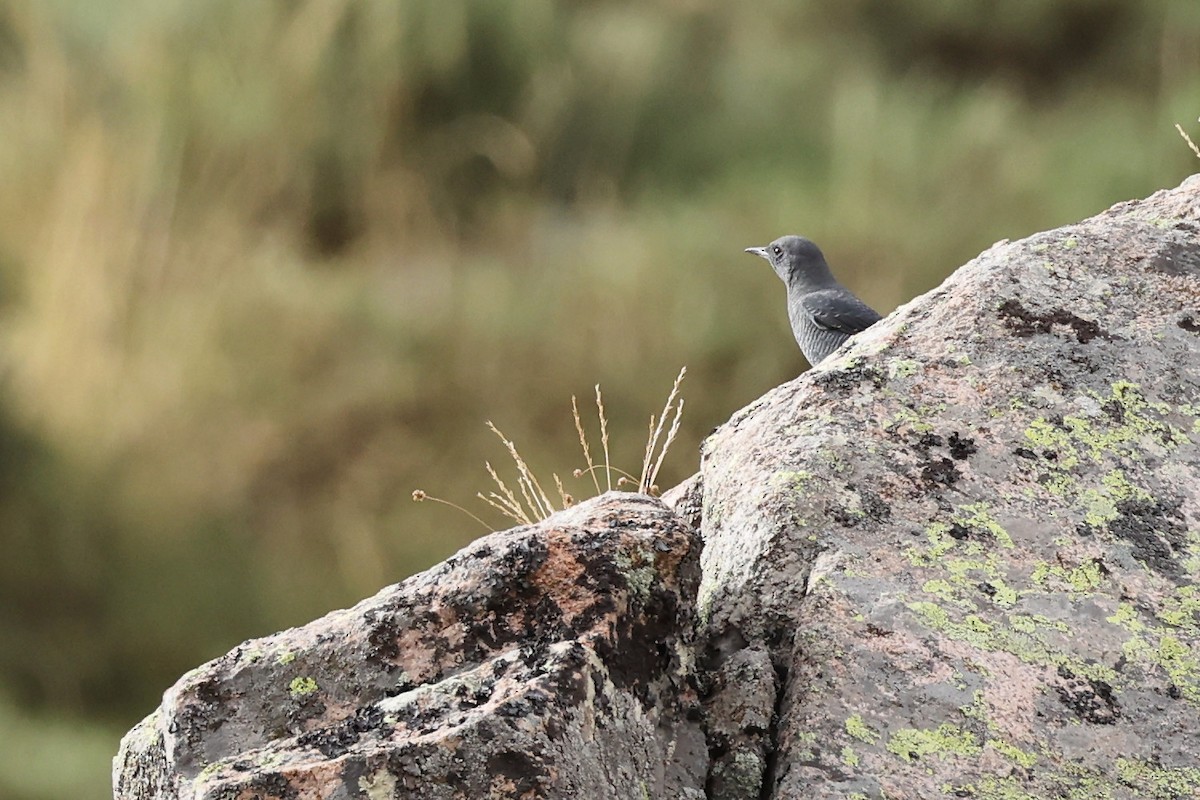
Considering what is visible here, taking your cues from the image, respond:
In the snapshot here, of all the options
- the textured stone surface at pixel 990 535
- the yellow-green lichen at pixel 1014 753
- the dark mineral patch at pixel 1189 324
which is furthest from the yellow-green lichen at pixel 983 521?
the dark mineral patch at pixel 1189 324

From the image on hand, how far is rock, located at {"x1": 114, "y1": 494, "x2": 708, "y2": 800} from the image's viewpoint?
1663 millimetres

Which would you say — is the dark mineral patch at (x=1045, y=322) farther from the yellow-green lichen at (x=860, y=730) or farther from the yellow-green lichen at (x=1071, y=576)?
the yellow-green lichen at (x=860, y=730)

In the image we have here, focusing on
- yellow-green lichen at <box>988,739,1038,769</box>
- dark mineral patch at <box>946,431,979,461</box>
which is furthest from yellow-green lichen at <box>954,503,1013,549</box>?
yellow-green lichen at <box>988,739,1038,769</box>

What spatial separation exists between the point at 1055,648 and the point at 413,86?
29.8 feet

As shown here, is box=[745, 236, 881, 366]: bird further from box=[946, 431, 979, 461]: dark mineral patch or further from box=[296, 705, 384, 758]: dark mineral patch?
box=[296, 705, 384, 758]: dark mineral patch

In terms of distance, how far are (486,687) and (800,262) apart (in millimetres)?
3798

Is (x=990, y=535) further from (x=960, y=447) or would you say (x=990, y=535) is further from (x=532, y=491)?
(x=532, y=491)

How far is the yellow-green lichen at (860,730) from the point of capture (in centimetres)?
186

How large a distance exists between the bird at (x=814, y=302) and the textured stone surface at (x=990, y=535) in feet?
6.84

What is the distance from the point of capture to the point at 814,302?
5027 mm

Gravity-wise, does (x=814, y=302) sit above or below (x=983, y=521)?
above

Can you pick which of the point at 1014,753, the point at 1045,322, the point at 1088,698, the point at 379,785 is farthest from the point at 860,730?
the point at 1045,322

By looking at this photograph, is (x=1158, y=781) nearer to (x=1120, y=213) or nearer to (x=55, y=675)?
(x=1120, y=213)

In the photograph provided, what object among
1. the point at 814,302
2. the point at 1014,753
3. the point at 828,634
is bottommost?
the point at 1014,753
